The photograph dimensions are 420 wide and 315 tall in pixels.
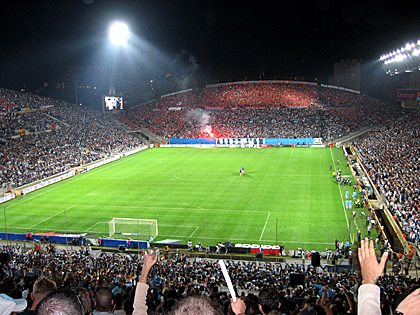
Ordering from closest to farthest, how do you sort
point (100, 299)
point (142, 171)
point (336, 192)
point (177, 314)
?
1. point (177, 314)
2. point (100, 299)
3. point (336, 192)
4. point (142, 171)

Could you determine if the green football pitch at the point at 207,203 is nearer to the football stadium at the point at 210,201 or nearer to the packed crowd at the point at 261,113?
the football stadium at the point at 210,201

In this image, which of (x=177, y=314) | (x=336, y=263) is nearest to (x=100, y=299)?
(x=177, y=314)

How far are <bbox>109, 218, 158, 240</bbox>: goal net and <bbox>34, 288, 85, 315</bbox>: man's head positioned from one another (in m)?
23.7

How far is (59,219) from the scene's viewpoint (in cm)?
3161

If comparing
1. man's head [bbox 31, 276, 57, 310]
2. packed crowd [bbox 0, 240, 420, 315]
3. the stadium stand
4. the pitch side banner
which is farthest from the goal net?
the pitch side banner

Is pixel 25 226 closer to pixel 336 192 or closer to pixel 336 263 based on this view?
pixel 336 263

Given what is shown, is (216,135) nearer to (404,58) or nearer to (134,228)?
(404,58)

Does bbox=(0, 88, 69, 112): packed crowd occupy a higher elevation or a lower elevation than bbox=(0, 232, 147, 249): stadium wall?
higher

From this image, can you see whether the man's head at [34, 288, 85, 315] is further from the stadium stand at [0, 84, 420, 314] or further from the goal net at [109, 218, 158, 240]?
the goal net at [109, 218, 158, 240]

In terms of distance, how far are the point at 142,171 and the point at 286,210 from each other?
23.7 metres

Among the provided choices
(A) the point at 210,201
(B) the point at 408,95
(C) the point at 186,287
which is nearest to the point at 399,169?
(A) the point at 210,201

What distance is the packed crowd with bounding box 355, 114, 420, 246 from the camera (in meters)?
24.2

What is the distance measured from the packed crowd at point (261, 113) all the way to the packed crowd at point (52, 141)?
41.1 feet

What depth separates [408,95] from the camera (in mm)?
73938
